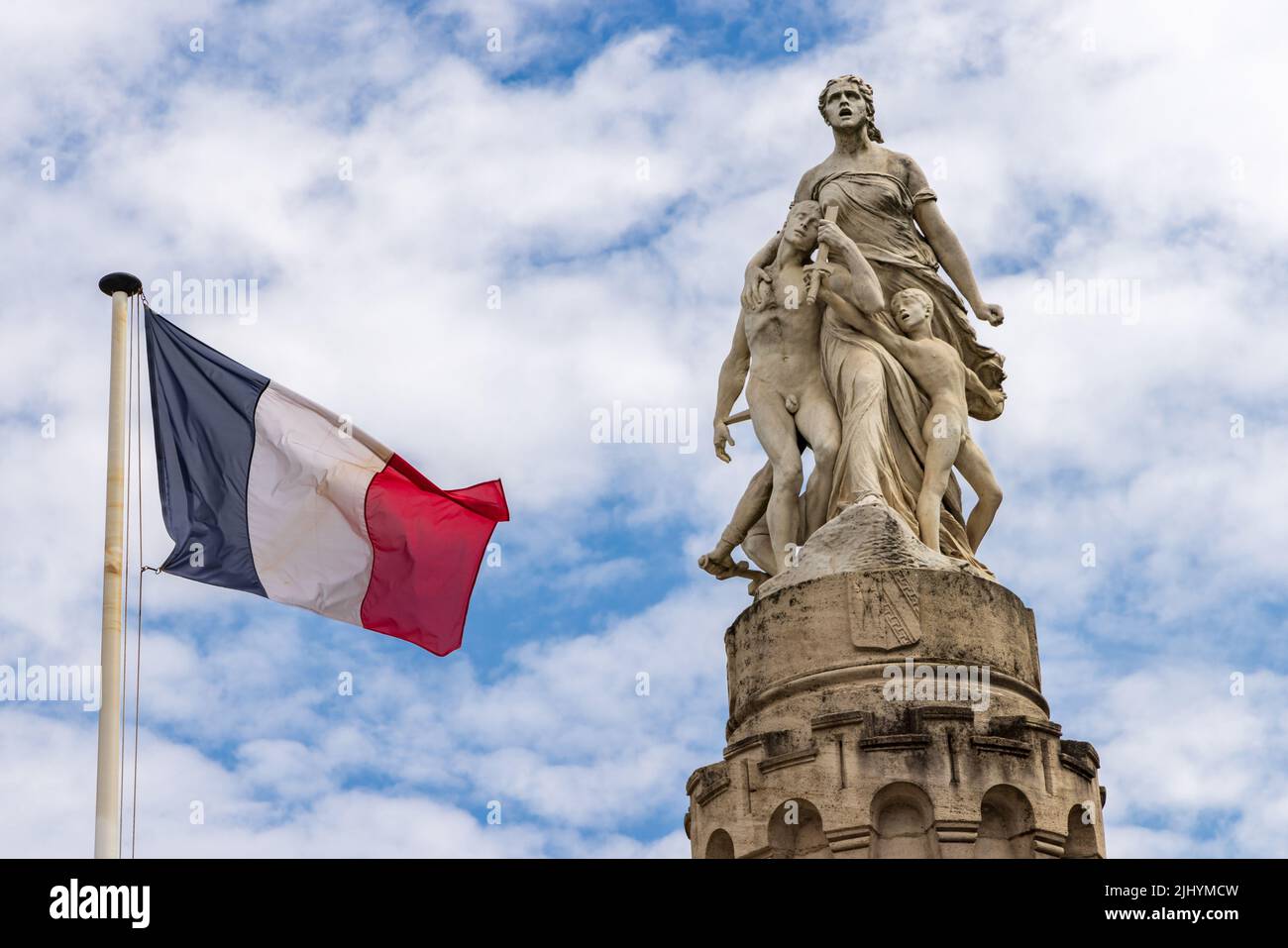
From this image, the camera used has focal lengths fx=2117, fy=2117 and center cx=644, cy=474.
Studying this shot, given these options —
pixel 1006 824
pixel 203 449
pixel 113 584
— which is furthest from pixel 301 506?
pixel 1006 824

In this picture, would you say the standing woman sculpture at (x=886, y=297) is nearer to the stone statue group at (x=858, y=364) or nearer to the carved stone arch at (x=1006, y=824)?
the stone statue group at (x=858, y=364)

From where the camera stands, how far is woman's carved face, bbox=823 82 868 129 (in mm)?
20250

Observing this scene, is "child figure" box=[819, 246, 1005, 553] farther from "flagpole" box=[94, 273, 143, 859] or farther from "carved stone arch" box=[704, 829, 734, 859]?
"flagpole" box=[94, 273, 143, 859]

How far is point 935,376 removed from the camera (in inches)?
753

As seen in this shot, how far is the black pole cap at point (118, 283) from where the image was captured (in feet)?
55.1

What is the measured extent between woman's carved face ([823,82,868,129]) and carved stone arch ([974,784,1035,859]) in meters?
7.29

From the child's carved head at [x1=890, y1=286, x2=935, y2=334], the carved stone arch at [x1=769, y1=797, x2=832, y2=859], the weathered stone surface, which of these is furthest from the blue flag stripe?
the child's carved head at [x1=890, y1=286, x2=935, y2=334]

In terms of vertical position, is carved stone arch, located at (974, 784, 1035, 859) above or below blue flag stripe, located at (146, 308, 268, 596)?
below

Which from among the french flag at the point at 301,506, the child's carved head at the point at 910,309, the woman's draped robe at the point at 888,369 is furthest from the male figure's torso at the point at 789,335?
the french flag at the point at 301,506

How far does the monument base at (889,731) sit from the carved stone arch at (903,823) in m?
0.01

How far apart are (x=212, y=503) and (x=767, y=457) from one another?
508 centimetres
